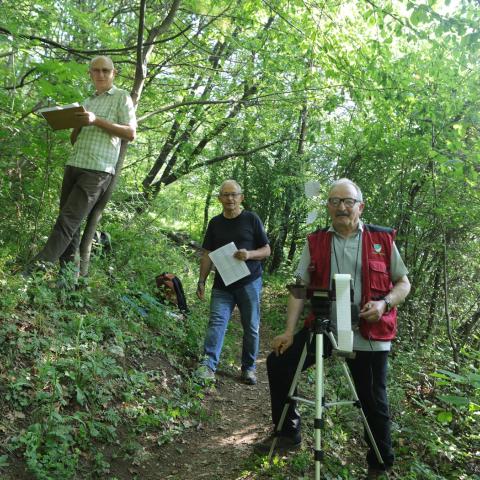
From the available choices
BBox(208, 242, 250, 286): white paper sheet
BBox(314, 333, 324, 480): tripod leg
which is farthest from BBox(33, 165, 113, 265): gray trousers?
BBox(314, 333, 324, 480): tripod leg

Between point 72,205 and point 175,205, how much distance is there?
216 inches

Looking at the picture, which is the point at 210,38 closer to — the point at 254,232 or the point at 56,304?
the point at 254,232

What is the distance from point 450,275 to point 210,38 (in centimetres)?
637

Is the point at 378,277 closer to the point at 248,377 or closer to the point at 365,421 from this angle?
the point at 365,421

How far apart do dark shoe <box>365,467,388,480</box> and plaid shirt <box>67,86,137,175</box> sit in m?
3.58

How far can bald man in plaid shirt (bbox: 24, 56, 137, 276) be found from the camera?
4.45m

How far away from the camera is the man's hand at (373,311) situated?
3041 millimetres

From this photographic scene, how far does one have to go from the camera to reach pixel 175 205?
9.97 m

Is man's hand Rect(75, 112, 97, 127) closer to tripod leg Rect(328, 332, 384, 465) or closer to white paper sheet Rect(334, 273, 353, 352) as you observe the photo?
white paper sheet Rect(334, 273, 353, 352)

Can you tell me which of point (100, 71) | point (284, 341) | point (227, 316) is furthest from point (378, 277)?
point (100, 71)

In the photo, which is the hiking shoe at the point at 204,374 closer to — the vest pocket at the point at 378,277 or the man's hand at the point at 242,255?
the man's hand at the point at 242,255

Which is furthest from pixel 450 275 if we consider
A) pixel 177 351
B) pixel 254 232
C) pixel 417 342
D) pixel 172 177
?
pixel 172 177

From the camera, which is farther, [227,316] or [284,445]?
[227,316]

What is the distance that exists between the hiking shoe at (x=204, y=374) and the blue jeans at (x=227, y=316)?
62 millimetres
